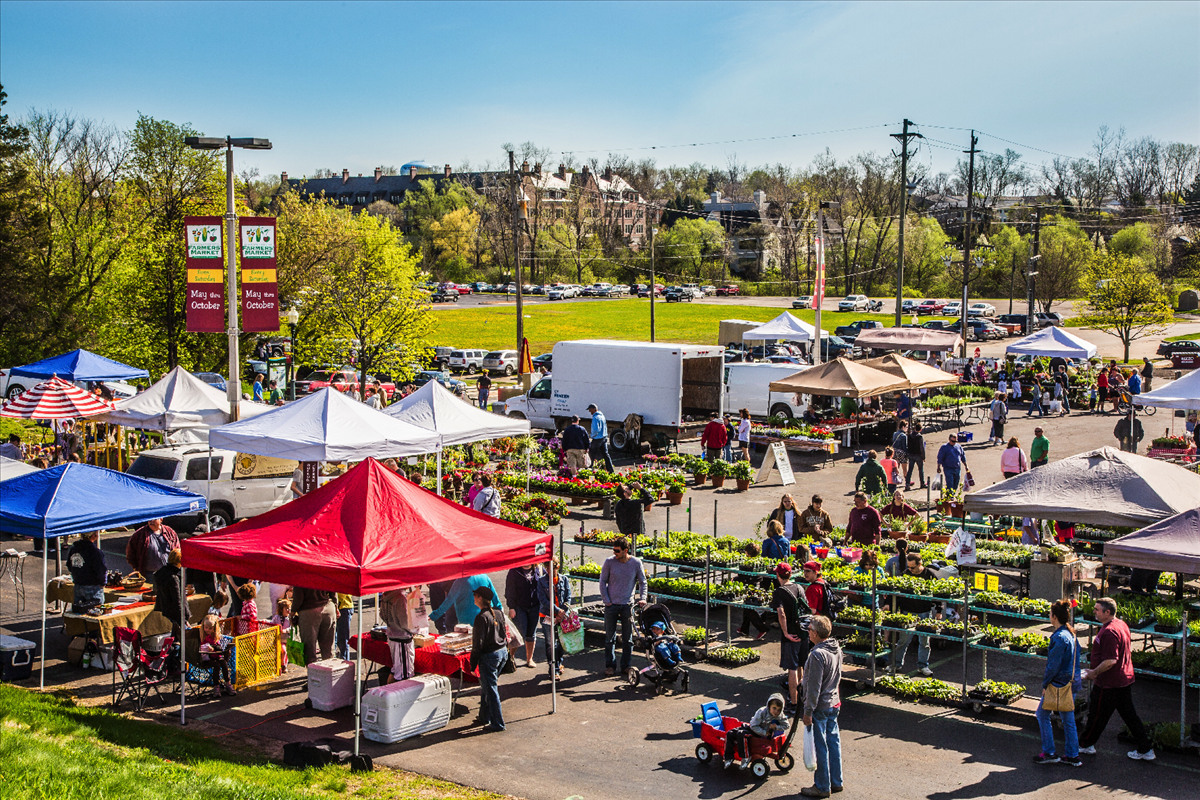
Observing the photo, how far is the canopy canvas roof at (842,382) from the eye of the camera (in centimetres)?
2664

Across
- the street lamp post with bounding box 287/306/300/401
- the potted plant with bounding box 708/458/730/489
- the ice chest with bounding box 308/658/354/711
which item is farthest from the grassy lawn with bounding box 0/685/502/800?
the street lamp post with bounding box 287/306/300/401

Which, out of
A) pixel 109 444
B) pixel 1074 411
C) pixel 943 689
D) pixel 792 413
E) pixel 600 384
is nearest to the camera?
pixel 943 689

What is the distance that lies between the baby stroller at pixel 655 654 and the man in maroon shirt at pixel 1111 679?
13.6 ft

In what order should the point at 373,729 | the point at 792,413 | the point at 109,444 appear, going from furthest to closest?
the point at 792,413 < the point at 109,444 < the point at 373,729

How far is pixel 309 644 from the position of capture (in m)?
11.8

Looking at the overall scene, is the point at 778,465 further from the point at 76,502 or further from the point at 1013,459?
the point at 76,502

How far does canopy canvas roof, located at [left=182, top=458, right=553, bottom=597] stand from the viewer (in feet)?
31.7

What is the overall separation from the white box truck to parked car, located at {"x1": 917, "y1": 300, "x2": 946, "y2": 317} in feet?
223

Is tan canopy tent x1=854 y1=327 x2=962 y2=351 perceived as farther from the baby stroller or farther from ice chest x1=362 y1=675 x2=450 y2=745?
ice chest x1=362 y1=675 x2=450 y2=745

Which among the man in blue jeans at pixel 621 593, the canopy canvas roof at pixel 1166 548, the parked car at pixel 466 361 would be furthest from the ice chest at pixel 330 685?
the parked car at pixel 466 361

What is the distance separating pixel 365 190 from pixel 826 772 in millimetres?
183002

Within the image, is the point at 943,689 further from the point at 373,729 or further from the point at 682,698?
the point at 373,729

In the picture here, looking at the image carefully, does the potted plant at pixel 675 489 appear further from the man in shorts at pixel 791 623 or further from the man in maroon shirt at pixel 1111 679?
the man in maroon shirt at pixel 1111 679

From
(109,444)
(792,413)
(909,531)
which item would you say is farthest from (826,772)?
(792,413)
